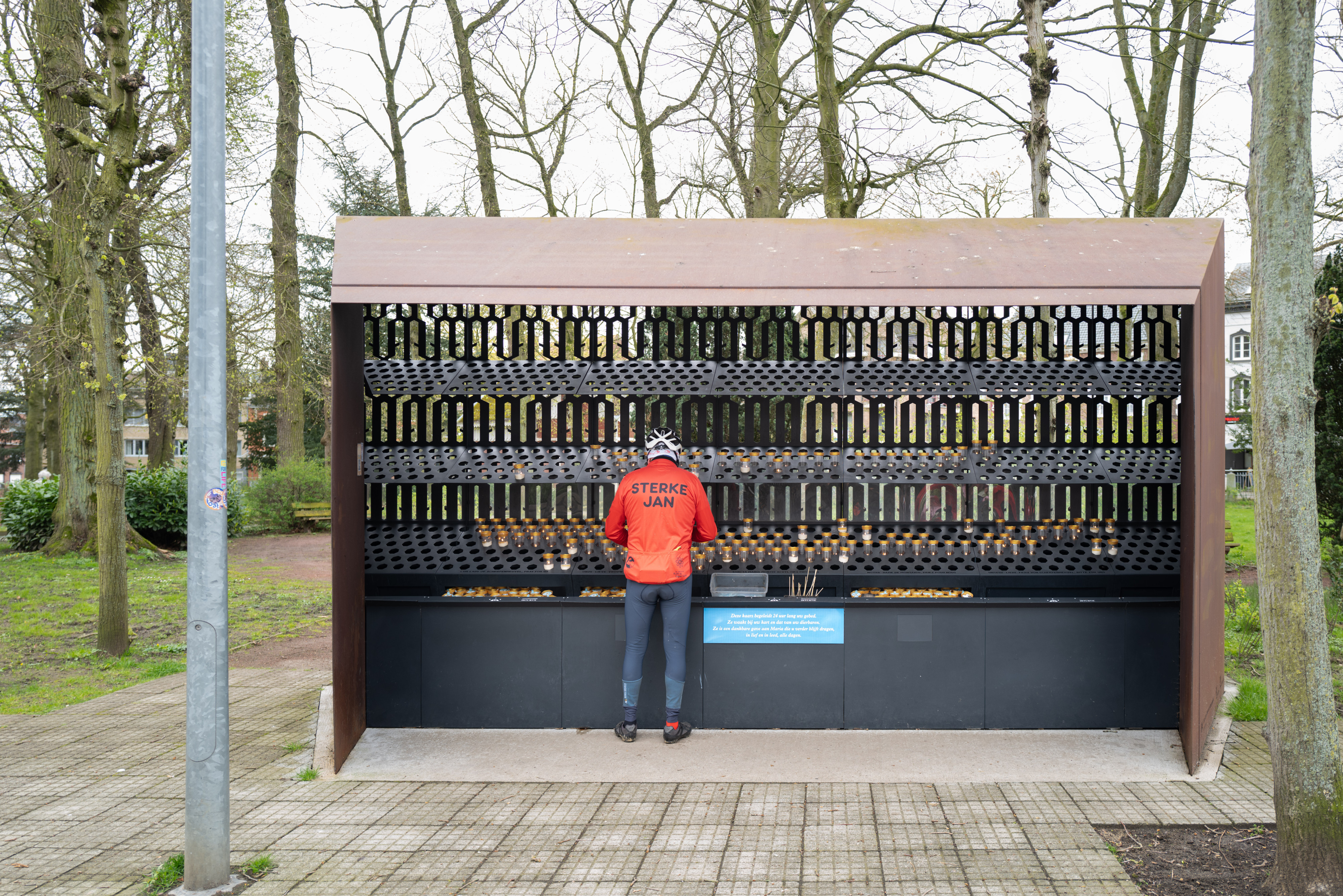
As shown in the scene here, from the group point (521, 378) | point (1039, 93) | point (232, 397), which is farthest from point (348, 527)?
point (232, 397)

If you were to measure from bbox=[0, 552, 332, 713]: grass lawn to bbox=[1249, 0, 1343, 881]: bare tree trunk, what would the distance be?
8195mm

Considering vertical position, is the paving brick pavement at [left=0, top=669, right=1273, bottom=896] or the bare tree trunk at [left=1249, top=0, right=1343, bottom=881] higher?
the bare tree trunk at [left=1249, top=0, right=1343, bottom=881]

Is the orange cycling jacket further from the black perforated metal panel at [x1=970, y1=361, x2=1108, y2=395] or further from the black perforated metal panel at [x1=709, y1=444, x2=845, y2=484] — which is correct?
the black perforated metal panel at [x1=970, y1=361, x2=1108, y2=395]

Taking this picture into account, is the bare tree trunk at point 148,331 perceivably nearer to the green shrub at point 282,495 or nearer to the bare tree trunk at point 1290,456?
the green shrub at point 282,495

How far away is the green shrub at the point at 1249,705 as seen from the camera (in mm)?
6402

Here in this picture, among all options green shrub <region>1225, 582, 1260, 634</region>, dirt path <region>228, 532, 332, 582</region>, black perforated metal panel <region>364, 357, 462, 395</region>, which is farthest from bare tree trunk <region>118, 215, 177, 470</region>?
green shrub <region>1225, 582, 1260, 634</region>

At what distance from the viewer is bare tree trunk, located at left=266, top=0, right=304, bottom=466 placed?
15961mm

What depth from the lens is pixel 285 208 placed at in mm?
16953

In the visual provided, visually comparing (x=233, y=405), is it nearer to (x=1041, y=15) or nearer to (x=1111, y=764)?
(x=1041, y=15)

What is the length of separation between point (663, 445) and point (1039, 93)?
5.72m

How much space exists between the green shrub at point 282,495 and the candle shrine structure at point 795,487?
56.2 ft

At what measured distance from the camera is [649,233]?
20.3 ft

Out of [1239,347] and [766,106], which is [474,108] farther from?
[1239,347]

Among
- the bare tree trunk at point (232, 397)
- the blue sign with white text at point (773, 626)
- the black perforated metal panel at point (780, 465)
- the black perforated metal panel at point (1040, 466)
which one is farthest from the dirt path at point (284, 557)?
the black perforated metal panel at point (1040, 466)
